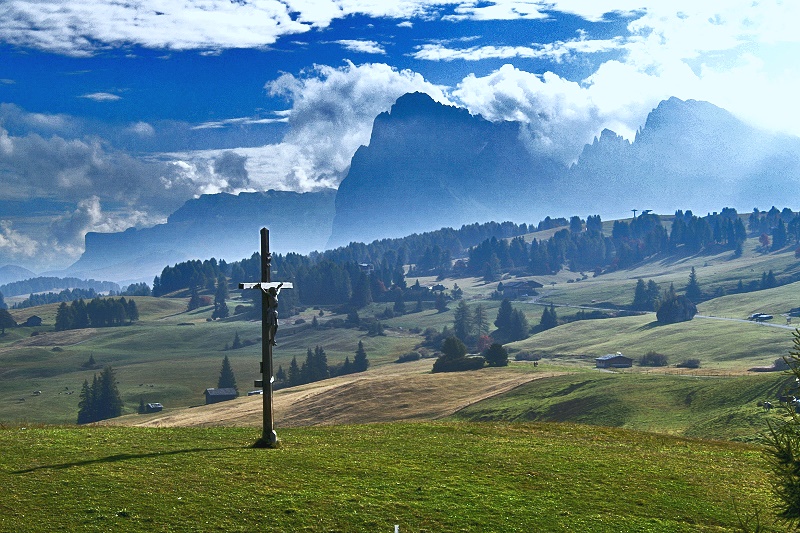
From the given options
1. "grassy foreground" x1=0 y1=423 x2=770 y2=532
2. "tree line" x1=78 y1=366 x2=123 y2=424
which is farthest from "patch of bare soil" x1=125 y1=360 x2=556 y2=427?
"grassy foreground" x1=0 y1=423 x2=770 y2=532

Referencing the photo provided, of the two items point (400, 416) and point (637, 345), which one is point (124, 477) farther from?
point (637, 345)

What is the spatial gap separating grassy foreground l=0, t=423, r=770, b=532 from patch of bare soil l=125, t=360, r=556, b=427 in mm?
A: 70365

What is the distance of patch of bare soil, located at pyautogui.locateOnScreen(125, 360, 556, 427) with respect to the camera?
10488 cm

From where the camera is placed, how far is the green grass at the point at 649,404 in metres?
73.1

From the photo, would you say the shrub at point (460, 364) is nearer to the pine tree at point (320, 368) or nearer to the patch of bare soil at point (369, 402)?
the patch of bare soil at point (369, 402)

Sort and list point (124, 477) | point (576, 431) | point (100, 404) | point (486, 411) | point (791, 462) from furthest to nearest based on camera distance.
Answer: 1. point (100, 404)
2. point (486, 411)
3. point (576, 431)
4. point (124, 477)
5. point (791, 462)

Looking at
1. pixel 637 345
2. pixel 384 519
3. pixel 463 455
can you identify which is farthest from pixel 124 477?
pixel 637 345

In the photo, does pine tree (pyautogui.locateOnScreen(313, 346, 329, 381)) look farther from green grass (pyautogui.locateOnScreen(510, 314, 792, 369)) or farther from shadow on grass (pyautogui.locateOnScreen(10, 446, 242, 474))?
shadow on grass (pyautogui.locateOnScreen(10, 446, 242, 474))

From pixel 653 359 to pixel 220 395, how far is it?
305ft

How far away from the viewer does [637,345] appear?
188875 millimetres

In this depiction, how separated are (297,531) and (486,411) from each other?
8065 centimetres

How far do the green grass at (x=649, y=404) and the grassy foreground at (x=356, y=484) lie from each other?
4004cm

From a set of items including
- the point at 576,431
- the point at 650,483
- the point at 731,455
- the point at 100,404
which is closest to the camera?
the point at 650,483

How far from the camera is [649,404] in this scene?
291ft
